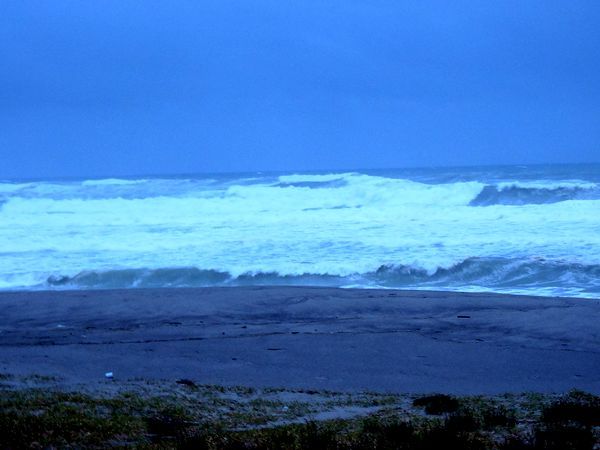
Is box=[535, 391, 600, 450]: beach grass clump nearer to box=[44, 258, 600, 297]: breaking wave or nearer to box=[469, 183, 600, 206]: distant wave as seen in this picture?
box=[44, 258, 600, 297]: breaking wave

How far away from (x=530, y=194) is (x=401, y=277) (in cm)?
2112

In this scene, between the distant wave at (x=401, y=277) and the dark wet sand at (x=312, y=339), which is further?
the distant wave at (x=401, y=277)

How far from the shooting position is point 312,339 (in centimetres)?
906

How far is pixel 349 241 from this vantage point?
18.5 metres

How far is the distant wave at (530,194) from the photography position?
32.5 m

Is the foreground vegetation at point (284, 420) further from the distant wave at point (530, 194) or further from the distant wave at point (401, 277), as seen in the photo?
the distant wave at point (530, 194)

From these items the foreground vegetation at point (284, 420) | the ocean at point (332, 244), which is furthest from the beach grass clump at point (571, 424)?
the ocean at point (332, 244)

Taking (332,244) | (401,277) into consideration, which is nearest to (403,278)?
(401,277)

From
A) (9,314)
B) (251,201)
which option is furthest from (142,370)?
(251,201)

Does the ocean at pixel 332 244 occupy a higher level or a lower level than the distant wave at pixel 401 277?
higher

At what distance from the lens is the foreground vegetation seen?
4234 mm

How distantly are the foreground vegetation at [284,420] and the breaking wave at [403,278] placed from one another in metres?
7.13

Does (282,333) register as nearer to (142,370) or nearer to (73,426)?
(142,370)

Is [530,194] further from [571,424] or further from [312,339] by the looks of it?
[571,424]
